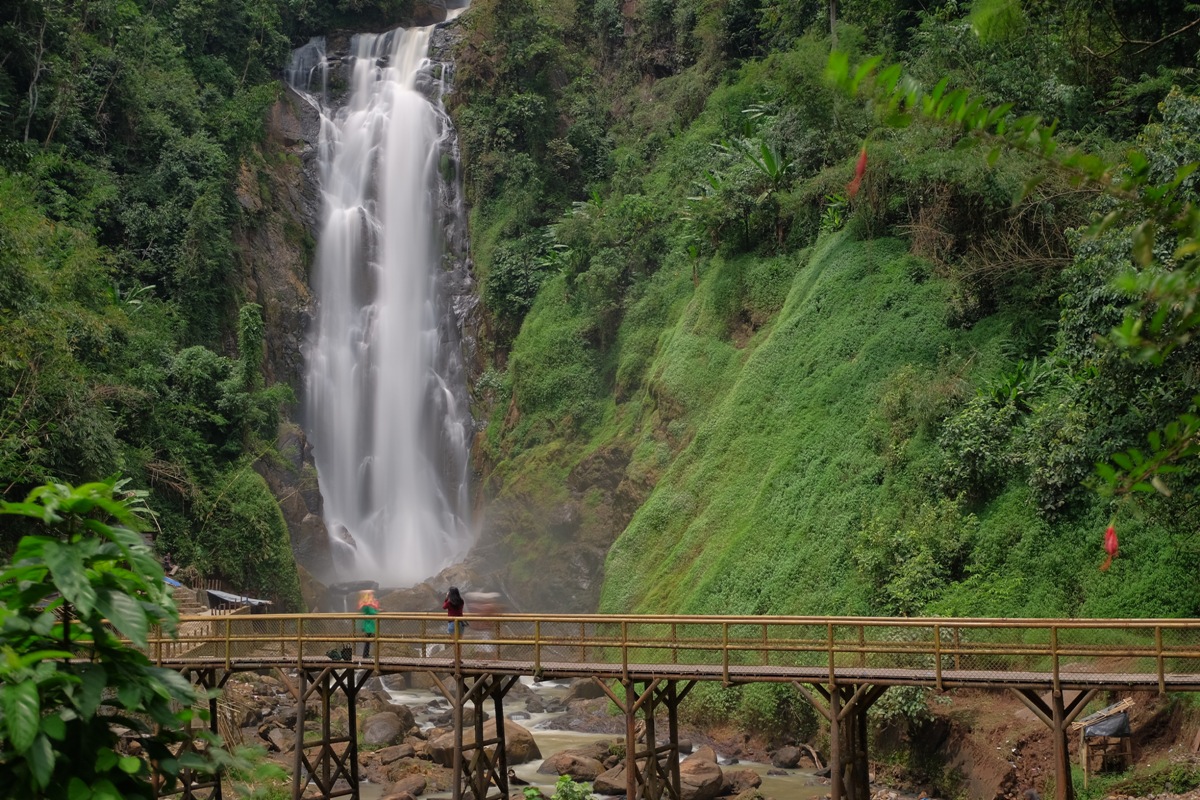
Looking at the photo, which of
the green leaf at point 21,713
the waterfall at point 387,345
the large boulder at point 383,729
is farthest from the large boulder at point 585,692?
the green leaf at point 21,713

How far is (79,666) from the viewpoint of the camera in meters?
3.69

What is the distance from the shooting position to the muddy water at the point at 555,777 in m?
20.3

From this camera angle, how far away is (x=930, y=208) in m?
27.8

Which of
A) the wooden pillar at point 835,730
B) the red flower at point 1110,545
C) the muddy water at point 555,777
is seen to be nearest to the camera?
the wooden pillar at point 835,730

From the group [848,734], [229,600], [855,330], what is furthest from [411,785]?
[855,330]

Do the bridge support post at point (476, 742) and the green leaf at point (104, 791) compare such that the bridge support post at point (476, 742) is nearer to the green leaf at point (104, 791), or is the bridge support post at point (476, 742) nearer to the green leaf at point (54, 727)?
the green leaf at point (104, 791)

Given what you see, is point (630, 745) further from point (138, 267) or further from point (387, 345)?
point (387, 345)

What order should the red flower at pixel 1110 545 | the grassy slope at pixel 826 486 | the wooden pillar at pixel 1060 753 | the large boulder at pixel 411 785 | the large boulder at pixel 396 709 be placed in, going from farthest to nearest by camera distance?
1. the large boulder at pixel 396 709
2. the large boulder at pixel 411 785
3. the grassy slope at pixel 826 486
4. the red flower at pixel 1110 545
5. the wooden pillar at pixel 1060 753

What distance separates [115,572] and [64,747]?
0.56 m

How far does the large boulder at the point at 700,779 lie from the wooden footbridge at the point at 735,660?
2.35 feet

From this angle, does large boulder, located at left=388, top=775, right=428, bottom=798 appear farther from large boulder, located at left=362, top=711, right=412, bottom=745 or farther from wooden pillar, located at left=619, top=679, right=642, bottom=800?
wooden pillar, located at left=619, top=679, right=642, bottom=800

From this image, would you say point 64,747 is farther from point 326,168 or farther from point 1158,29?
point 326,168

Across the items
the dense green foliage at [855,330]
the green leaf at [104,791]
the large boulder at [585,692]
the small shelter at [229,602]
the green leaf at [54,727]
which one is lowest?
the green leaf at [104,791]

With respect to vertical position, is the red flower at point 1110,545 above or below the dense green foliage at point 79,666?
above
